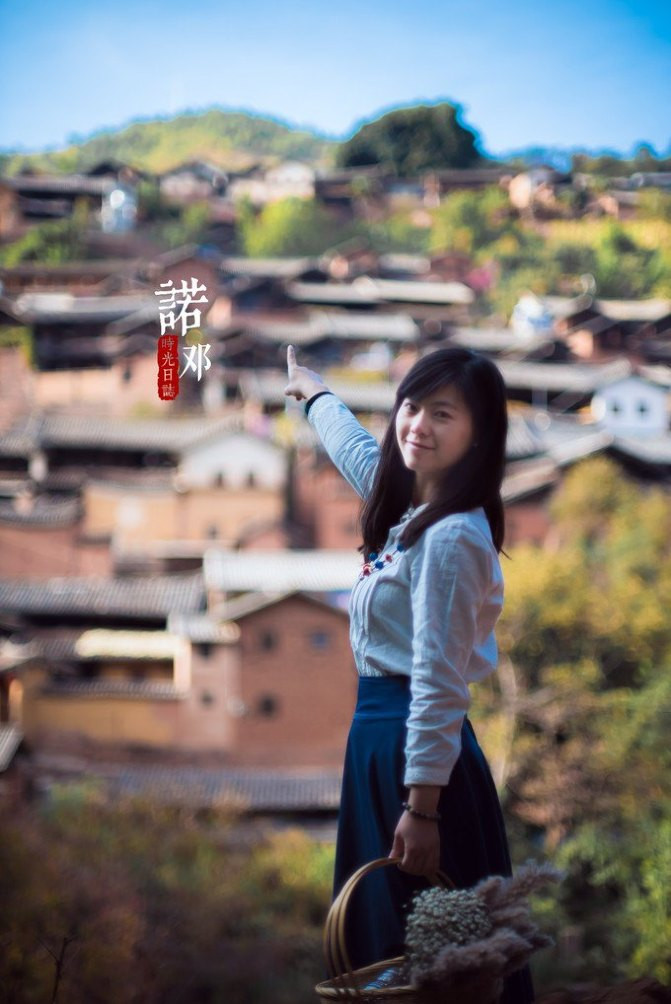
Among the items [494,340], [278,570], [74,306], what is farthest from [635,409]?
[74,306]

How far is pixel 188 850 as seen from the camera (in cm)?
585

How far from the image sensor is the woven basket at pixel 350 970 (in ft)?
2.46

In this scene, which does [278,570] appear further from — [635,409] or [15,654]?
[635,409]

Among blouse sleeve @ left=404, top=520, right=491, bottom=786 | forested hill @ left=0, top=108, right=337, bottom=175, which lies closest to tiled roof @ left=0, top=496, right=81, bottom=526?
forested hill @ left=0, top=108, right=337, bottom=175

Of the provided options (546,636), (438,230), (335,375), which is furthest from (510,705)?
(438,230)

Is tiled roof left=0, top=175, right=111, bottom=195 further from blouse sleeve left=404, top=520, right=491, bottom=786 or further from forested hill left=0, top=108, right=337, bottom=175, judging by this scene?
blouse sleeve left=404, top=520, right=491, bottom=786

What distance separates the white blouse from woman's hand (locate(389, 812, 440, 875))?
3 centimetres

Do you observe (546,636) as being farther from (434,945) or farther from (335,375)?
(434,945)

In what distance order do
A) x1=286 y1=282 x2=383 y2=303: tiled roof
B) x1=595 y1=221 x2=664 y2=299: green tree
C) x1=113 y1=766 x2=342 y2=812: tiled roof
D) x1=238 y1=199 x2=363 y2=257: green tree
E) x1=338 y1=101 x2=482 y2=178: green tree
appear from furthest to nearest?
x1=238 y1=199 x2=363 y2=257: green tree, x1=286 y1=282 x2=383 y2=303: tiled roof, x1=338 y1=101 x2=482 y2=178: green tree, x1=595 y1=221 x2=664 y2=299: green tree, x1=113 y1=766 x2=342 y2=812: tiled roof

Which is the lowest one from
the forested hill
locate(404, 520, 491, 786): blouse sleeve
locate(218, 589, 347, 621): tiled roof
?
locate(218, 589, 347, 621): tiled roof

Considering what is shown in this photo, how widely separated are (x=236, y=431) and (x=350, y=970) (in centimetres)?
747

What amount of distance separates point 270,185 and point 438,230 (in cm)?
190

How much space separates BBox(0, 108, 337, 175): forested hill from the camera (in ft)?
30.6

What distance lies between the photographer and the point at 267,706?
7.02m
